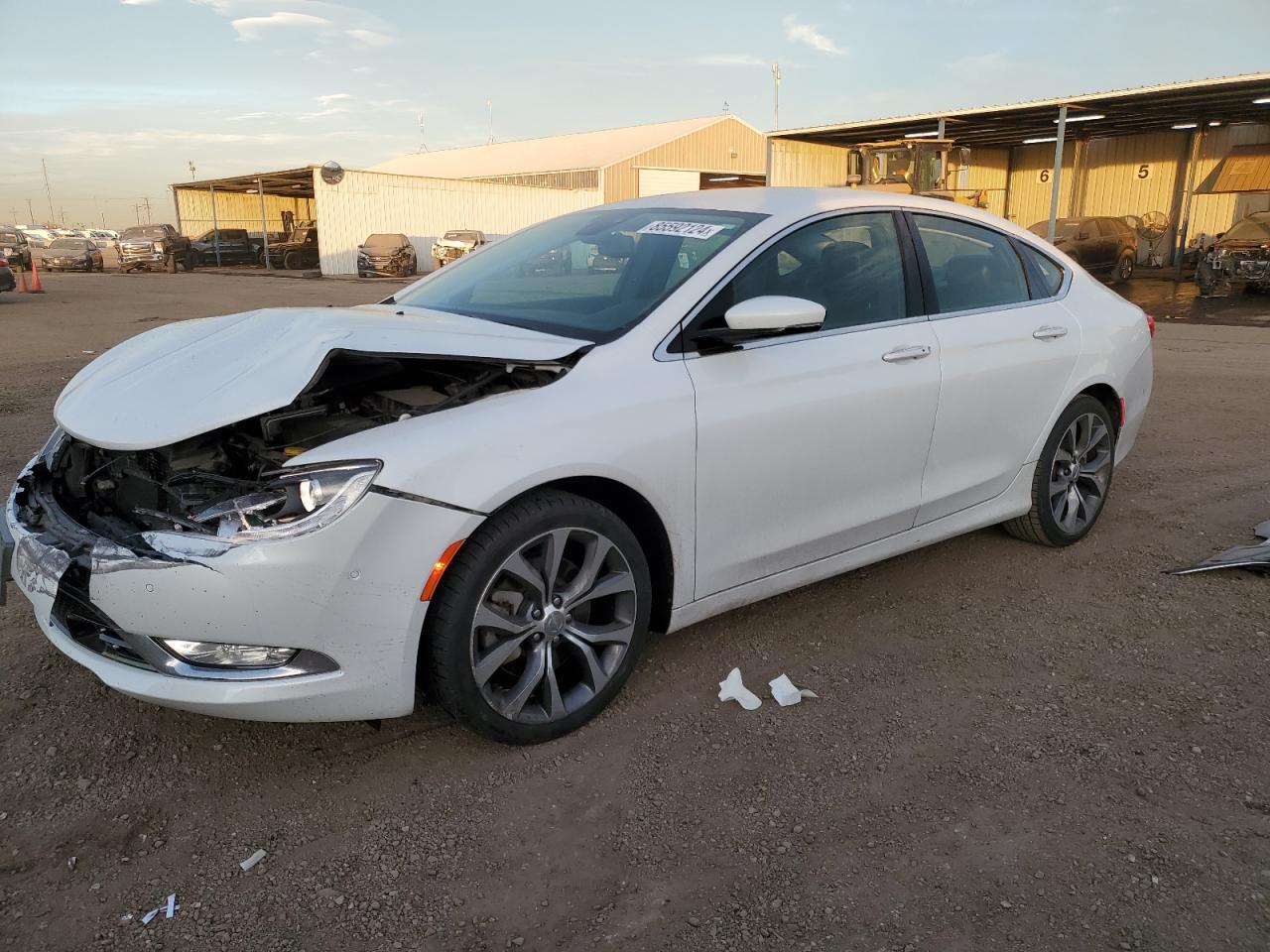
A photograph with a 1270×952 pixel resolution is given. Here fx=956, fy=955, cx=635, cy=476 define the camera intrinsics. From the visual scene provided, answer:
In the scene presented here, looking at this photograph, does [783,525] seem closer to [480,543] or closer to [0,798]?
[480,543]

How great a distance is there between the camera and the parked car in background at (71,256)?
38094 mm

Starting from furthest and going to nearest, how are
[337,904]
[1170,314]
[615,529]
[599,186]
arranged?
[599,186], [1170,314], [615,529], [337,904]

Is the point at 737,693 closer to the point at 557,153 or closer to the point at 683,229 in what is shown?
the point at 683,229

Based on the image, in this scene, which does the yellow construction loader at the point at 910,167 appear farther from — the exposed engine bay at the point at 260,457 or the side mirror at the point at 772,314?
the exposed engine bay at the point at 260,457

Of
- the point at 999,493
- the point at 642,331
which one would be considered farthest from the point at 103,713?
the point at 999,493

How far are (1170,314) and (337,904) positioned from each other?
58.5ft

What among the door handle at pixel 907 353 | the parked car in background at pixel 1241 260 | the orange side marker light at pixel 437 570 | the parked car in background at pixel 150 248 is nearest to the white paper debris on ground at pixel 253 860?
the orange side marker light at pixel 437 570

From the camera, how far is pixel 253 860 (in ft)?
7.80

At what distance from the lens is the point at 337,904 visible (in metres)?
2.23

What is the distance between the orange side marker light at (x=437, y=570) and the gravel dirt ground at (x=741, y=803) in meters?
0.59

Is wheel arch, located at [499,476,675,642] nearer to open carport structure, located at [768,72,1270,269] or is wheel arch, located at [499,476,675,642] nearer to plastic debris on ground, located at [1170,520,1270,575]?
plastic debris on ground, located at [1170,520,1270,575]

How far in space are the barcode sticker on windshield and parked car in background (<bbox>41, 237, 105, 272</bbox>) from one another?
41.9m

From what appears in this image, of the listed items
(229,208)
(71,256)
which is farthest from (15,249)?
(229,208)

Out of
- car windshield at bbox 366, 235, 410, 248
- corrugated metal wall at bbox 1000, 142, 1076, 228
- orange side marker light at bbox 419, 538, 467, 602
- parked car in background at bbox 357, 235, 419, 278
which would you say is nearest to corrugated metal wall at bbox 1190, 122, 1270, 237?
corrugated metal wall at bbox 1000, 142, 1076, 228
